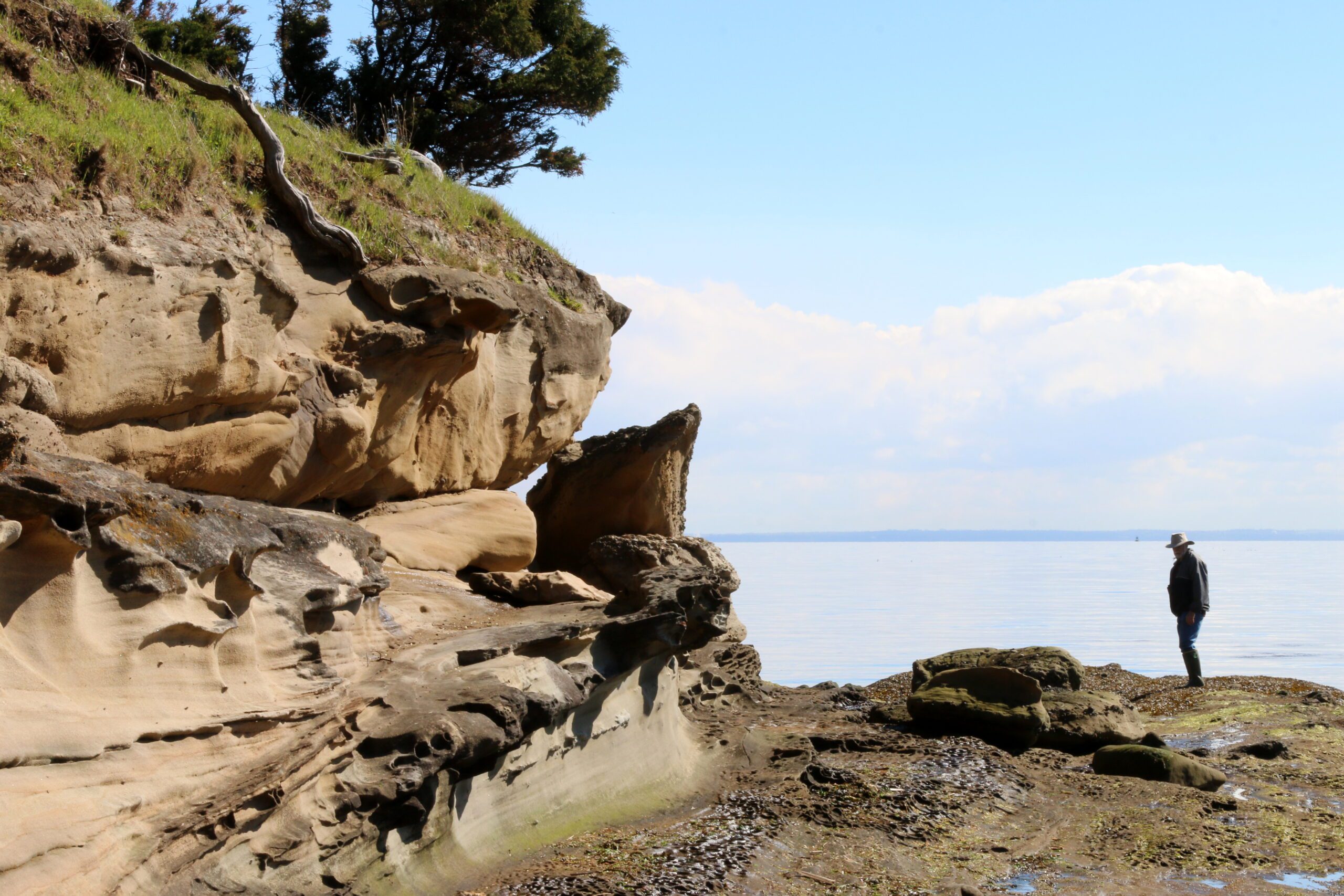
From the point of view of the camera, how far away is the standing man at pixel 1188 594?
1309 centimetres

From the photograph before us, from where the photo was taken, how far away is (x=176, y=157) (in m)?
7.14

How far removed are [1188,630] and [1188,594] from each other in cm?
44

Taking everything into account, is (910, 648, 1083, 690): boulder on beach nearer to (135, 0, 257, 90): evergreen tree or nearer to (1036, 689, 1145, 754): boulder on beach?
(1036, 689, 1145, 754): boulder on beach

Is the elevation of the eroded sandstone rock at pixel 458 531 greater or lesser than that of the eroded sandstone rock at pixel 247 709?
greater

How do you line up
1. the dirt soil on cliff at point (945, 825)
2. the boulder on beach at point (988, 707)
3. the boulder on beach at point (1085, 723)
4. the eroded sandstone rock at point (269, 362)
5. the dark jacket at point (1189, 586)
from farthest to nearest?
the dark jacket at point (1189, 586), the boulder on beach at point (1085, 723), the boulder on beach at point (988, 707), the dirt soil on cliff at point (945, 825), the eroded sandstone rock at point (269, 362)

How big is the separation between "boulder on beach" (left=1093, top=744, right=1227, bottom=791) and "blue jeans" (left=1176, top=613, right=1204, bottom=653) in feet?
14.5

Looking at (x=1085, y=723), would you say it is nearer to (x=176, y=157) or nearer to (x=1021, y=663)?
(x=1021, y=663)

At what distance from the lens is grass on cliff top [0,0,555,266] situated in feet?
20.7

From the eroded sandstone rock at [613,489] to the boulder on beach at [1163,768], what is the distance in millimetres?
4414

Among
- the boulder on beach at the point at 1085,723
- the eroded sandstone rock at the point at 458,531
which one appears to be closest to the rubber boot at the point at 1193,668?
the boulder on beach at the point at 1085,723

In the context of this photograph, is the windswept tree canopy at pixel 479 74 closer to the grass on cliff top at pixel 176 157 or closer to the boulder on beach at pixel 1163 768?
the grass on cliff top at pixel 176 157

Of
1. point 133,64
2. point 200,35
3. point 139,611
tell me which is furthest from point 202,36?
point 139,611

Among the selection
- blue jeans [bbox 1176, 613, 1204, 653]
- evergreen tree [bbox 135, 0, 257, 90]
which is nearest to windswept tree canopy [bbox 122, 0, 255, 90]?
evergreen tree [bbox 135, 0, 257, 90]

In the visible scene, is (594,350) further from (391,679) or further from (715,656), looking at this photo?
(391,679)
